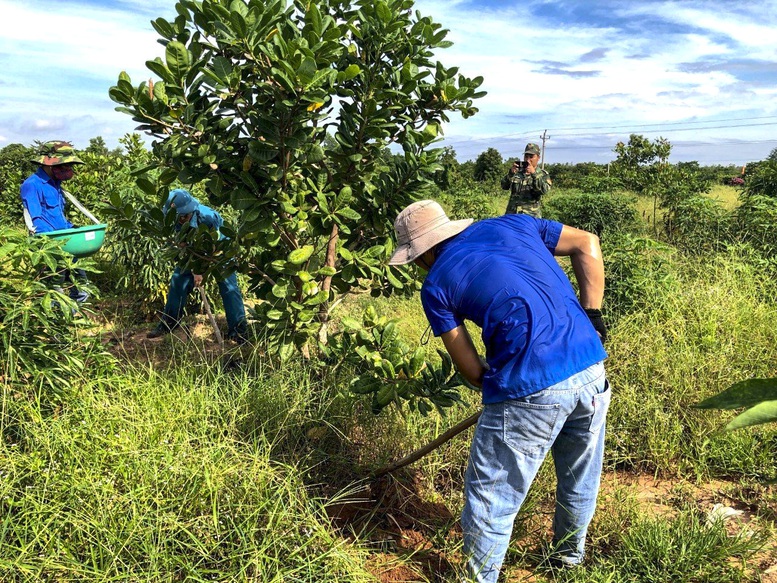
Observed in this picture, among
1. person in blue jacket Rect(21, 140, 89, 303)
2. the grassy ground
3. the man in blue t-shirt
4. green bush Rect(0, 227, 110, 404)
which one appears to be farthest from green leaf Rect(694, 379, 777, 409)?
person in blue jacket Rect(21, 140, 89, 303)

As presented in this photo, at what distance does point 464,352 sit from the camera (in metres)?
1.99

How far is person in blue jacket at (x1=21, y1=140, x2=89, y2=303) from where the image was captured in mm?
4652

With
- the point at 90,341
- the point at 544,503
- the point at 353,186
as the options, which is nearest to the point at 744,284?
the point at 544,503

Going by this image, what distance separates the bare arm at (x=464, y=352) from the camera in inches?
77.8

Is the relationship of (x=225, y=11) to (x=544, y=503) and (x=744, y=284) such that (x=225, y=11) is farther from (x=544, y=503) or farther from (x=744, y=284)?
(x=744, y=284)

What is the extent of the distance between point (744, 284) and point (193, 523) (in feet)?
14.4

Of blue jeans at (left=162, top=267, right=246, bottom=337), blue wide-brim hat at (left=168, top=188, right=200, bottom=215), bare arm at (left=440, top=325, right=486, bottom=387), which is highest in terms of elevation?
blue wide-brim hat at (left=168, top=188, right=200, bottom=215)

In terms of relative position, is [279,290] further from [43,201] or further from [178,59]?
[43,201]

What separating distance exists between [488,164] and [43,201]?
22.9 m

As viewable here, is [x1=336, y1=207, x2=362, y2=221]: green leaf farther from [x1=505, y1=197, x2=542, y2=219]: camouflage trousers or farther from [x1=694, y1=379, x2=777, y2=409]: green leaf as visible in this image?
[x1=505, y1=197, x2=542, y2=219]: camouflage trousers

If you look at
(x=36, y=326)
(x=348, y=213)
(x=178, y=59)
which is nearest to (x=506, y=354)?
(x=348, y=213)

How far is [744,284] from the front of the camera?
4527mm

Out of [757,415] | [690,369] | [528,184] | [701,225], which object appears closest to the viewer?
[757,415]

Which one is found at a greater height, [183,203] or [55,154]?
[55,154]
